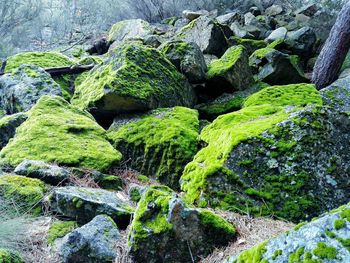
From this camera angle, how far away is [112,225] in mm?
3174

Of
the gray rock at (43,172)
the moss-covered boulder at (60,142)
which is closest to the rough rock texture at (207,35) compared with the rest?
the moss-covered boulder at (60,142)

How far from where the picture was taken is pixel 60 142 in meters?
4.88

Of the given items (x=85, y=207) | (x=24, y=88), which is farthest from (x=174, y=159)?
(x=24, y=88)

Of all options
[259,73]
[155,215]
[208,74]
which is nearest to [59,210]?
[155,215]

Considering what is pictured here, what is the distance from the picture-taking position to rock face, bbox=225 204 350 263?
175 centimetres

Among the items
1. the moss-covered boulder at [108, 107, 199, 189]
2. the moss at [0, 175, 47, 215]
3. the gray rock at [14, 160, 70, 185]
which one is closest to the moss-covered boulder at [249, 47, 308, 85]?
the moss-covered boulder at [108, 107, 199, 189]

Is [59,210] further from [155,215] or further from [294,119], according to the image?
[294,119]

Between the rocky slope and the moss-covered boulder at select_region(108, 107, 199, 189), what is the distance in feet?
0.05

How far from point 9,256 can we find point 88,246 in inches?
21.9

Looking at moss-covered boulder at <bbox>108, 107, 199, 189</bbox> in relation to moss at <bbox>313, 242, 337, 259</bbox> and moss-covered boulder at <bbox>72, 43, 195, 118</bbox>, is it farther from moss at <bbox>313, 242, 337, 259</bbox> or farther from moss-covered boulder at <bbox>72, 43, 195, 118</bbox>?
moss at <bbox>313, 242, 337, 259</bbox>

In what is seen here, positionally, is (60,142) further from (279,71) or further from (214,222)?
(279,71)

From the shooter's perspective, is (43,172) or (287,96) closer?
(43,172)

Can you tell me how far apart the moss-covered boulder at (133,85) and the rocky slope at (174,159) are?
2cm

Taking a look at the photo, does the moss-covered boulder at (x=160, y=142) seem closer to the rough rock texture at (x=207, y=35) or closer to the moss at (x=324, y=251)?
the moss at (x=324, y=251)
